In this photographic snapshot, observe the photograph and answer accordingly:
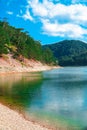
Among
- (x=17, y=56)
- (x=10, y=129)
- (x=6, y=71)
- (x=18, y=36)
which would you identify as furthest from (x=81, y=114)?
(x=18, y=36)

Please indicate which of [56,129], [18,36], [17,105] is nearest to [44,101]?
[17,105]

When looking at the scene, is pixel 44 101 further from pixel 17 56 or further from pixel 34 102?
pixel 17 56

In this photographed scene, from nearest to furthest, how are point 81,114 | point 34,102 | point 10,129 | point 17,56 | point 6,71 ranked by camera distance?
point 10,129 → point 81,114 → point 34,102 → point 6,71 → point 17,56

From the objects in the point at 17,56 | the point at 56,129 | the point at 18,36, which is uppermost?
the point at 18,36

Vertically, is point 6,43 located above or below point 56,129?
above

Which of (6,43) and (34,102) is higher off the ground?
(6,43)

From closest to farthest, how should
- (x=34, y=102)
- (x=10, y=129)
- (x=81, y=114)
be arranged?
1. (x=10, y=129)
2. (x=81, y=114)
3. (x=34, y=102)

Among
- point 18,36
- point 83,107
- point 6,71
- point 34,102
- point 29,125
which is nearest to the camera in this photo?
point 29,125

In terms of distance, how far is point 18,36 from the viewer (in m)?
185

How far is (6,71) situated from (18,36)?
2627 inches

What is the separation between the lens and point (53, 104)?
43688mm

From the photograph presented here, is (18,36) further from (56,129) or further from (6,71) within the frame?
(56,129)

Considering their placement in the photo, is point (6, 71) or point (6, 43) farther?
point (6, 43)

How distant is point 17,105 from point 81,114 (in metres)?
9.99
